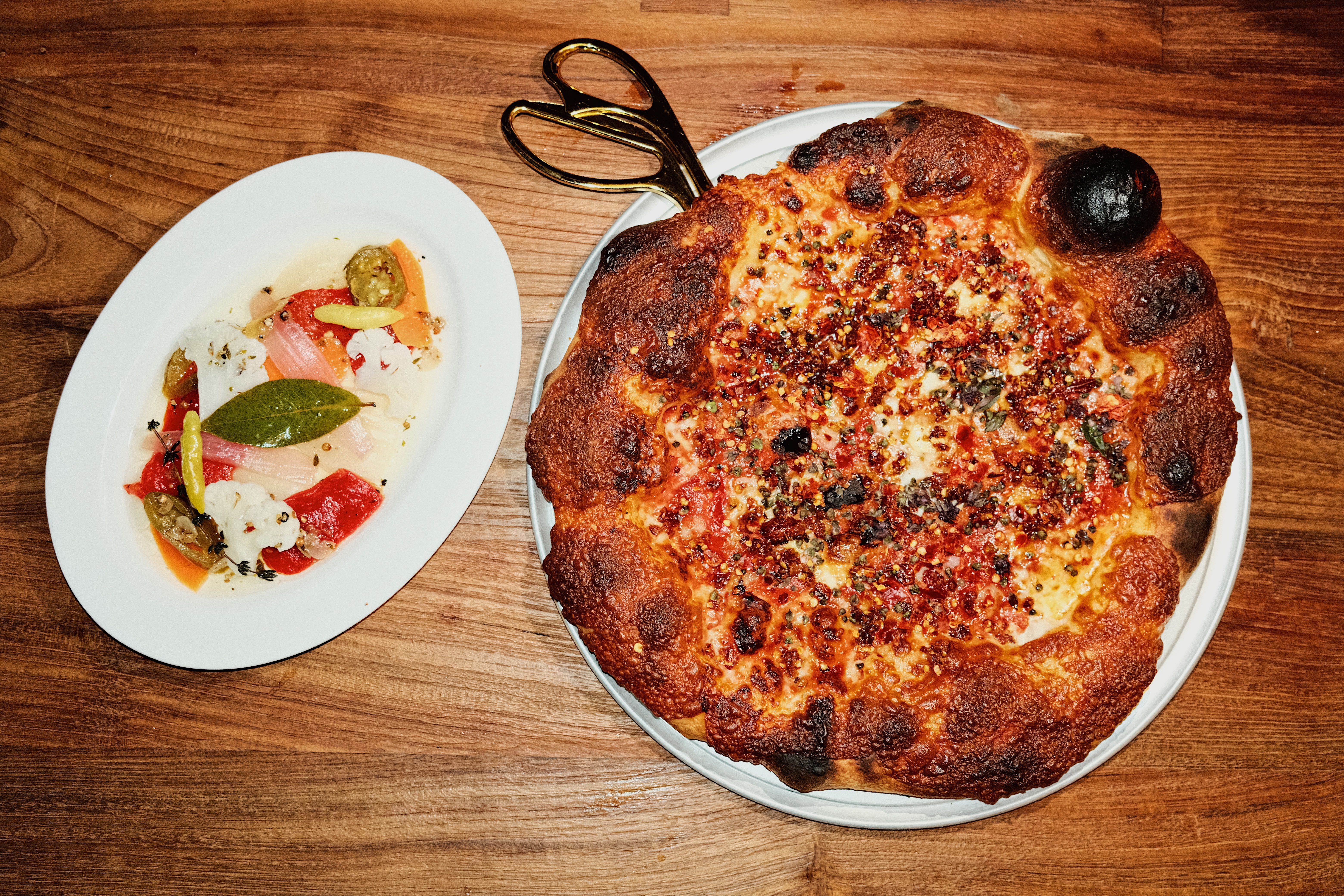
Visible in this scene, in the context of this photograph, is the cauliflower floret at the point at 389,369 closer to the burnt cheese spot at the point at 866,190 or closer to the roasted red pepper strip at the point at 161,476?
the roasted red pepper strip at the point at 161,476

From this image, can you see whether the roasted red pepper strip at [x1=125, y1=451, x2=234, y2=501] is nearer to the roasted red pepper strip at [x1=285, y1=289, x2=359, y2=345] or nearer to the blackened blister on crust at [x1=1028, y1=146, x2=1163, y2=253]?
the roasted red pepper strip at [x1=285, y1=289, x2=359, y2=345]

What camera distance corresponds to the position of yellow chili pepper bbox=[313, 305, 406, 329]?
9.68 feet

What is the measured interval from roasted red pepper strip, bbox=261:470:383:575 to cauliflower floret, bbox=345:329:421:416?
30 centimetres

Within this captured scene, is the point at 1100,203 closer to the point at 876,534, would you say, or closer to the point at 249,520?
the point at 876,534

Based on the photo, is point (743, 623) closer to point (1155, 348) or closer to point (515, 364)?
point (515, 364)

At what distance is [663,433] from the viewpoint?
2477 millimetres

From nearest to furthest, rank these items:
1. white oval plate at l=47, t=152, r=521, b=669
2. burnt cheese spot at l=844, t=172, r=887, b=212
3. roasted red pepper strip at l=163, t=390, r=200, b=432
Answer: burnt cheese spot at l=844, t=172, r=887, b=212 → white oval plate at l=47, t=152, r=521, b=669 → roasted red pepper strip at l=163, t=390, r=200, b=432

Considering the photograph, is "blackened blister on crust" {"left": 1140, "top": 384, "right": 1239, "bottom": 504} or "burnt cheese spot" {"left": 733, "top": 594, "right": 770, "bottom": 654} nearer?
"blackened blister on crust" {"left": 1140, "top": 384, "right": 1239, "bottom": 504}

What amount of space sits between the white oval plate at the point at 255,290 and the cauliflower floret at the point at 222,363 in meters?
0.16

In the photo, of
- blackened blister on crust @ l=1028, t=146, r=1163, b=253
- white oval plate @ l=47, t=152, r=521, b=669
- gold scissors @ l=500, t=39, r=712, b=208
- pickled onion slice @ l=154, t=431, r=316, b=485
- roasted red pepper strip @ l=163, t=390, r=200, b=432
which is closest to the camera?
blackened blister on crust @ l=1028, t=146, r=1163, b=253

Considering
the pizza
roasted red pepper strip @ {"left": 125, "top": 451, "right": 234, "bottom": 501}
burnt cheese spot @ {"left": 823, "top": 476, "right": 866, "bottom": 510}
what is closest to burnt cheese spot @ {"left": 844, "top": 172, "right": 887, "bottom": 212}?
the pizza

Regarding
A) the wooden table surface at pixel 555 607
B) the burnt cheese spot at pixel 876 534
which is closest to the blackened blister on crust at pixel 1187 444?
the burnt cheese spot at pixel 876 534

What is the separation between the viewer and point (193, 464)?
9.63ft

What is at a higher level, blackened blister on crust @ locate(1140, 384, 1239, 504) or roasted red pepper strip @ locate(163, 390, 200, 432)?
blackened blister on crust @ locate(1140, 384, 1239, 504)
